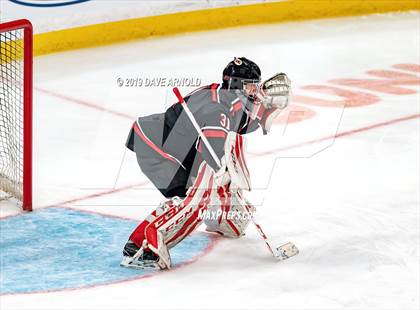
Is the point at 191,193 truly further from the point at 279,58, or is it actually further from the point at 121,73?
the point at 279,58

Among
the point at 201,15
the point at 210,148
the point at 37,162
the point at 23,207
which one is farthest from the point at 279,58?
the point at 210,148

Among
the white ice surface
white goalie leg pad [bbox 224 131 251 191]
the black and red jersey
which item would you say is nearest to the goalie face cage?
the white ice surface

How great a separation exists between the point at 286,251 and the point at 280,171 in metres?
1.14

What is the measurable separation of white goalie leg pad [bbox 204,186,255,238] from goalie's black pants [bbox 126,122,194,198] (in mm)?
120

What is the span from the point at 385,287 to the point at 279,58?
3509 millimetres

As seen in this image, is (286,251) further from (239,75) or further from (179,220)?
(239,75)

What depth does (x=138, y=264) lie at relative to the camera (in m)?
3.64

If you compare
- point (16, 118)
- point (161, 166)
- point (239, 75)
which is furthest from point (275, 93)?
point (16, 118)

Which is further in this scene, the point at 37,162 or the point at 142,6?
the point at 142,6

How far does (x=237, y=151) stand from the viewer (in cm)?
365

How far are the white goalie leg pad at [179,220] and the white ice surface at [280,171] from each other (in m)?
0.11

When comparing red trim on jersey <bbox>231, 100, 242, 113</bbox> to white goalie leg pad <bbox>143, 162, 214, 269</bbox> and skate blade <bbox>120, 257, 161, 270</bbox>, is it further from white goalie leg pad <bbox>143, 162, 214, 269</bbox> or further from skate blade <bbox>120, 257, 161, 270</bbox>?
skate blade <bbox>120, 257, 161, 270</bbox>

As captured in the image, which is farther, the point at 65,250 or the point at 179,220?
the point at 65,250

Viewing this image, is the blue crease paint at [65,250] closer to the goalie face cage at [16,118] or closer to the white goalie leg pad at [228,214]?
the white goalie leg pad at [228,214]
